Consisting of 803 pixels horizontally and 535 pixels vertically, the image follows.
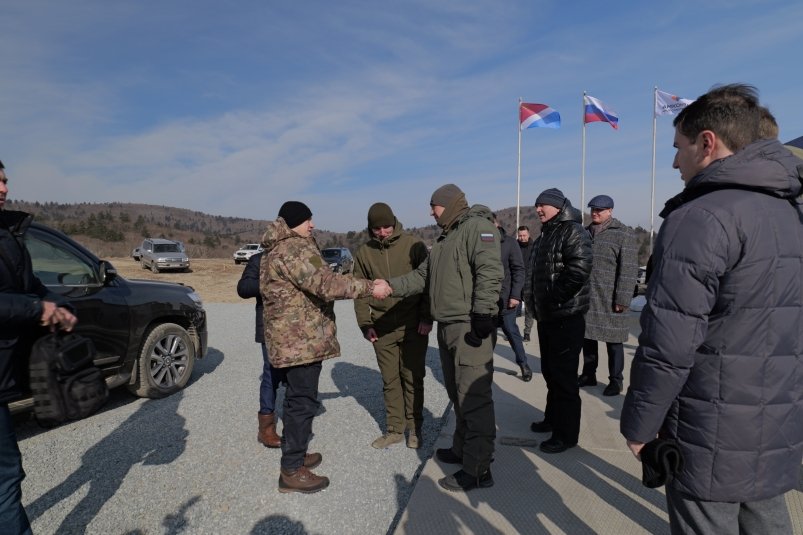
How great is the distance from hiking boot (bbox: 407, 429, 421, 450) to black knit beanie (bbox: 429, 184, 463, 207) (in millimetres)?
1936

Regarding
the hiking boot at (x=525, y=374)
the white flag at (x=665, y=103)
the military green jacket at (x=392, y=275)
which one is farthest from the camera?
the white flag at (x=665, y=103)

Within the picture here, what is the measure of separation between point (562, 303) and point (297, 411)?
2190 mm

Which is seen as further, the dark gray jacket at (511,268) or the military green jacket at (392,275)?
the dark gray jacket at (511,268)

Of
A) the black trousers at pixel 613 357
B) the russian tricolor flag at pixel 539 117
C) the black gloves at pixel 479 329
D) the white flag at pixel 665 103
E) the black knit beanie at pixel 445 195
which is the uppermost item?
the white flag at pixel 665 103

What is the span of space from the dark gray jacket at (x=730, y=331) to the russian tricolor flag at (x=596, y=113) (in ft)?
55.1

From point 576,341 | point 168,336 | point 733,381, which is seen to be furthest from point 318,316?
point 168,336

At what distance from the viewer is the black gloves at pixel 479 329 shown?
3.18 m

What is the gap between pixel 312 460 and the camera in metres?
3.67

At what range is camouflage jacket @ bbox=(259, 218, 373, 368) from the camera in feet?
10.4

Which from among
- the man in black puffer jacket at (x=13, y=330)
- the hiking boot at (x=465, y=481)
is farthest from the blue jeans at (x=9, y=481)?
the hiking boot at (x=465, y=481)

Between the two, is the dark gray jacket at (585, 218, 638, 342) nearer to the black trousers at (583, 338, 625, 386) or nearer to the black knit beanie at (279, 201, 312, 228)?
the black trousers at (583, 338, 625, 386)

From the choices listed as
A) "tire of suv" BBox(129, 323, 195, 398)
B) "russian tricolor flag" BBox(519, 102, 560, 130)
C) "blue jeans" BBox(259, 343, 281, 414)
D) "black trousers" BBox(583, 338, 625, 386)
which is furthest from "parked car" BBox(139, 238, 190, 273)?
"black trousers" BBox(583, 338, 625, 386)

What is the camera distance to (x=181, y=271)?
89.7ft

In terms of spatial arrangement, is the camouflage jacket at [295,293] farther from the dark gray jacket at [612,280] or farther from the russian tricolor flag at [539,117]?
the russian tricolor flag at [539,117]
